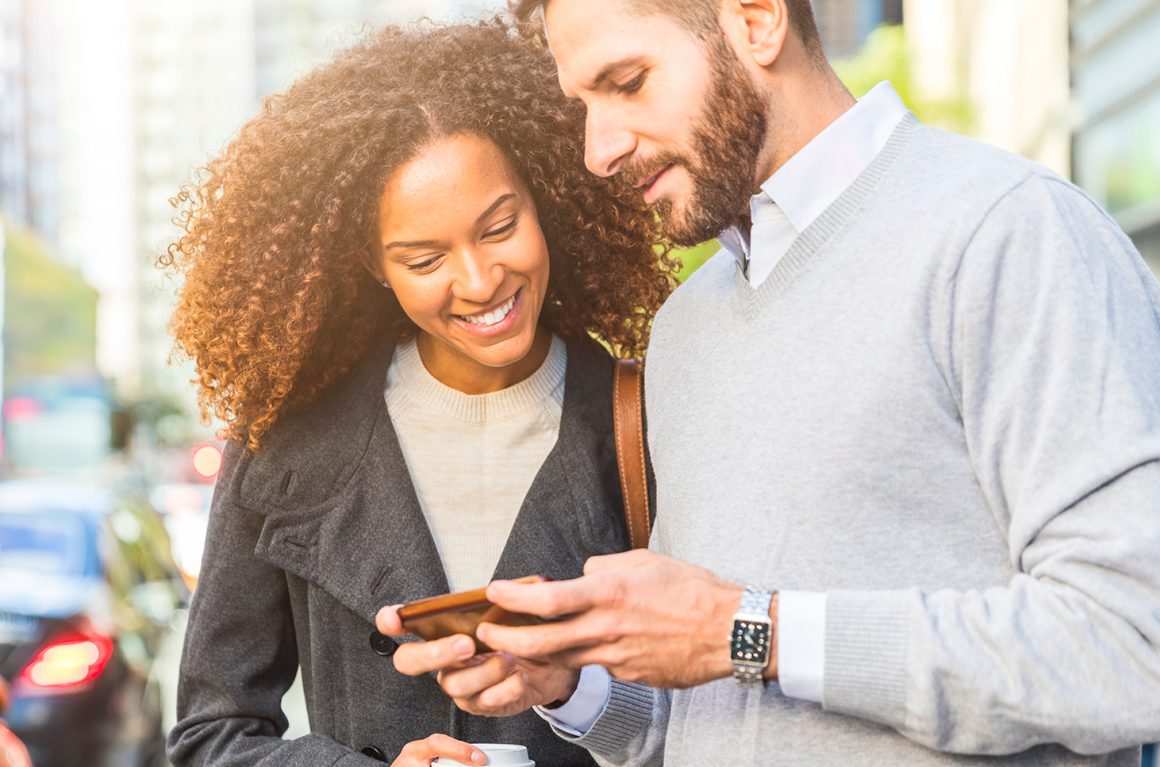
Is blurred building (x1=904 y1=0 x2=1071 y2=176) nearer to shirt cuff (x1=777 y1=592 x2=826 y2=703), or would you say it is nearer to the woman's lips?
the woman's lips

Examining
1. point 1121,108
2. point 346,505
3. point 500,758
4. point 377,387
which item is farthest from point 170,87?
point 500,758

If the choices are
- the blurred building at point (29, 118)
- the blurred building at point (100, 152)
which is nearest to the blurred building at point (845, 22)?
the blurred building at point (29, 118)

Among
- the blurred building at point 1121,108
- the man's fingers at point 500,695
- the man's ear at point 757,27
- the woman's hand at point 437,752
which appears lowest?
the woman's hand at point 437,752

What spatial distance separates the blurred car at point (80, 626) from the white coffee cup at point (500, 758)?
461 centimetres

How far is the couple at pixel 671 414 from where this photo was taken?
5.52ft

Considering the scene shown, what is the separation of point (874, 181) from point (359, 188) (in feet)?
3.77

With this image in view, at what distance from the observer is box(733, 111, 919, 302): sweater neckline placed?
6.68 feet

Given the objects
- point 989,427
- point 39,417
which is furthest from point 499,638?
point 39,417

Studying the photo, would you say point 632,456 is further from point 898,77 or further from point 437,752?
point 898,77

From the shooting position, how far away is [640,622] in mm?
1728

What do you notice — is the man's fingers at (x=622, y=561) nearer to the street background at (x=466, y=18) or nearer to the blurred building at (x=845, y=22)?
the street background at (x=466, y=18)

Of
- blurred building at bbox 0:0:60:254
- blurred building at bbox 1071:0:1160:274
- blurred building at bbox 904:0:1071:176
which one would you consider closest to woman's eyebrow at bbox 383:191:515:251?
blurred building at bbox 904:0:1071:176

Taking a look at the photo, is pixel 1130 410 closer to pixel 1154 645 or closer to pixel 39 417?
pixel 1154 645

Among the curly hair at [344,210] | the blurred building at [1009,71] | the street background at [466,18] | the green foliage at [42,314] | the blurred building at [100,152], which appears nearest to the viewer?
the curly hair at [344,210]
